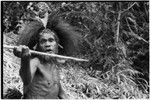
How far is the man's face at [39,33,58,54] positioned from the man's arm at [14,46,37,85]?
0.49 ft

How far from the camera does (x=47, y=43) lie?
2.78 metres

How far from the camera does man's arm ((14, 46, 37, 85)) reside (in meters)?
2.41

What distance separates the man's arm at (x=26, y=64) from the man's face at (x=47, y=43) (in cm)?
15

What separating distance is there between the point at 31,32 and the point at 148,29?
3.70 meters

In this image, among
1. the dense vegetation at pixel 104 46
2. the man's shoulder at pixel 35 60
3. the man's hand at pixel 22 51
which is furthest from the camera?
the dense vegetation at pixel 104 46

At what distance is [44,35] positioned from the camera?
2.82m

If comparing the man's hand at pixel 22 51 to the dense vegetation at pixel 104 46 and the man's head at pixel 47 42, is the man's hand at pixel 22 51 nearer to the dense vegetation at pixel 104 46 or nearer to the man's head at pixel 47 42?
the man's head at pixel 47 42

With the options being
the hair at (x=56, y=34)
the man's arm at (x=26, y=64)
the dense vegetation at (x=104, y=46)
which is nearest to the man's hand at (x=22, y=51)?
the man's arm at (x=26, y=64)

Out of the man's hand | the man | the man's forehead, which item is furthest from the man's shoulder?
the man's hand

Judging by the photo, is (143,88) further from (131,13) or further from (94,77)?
(131,13)

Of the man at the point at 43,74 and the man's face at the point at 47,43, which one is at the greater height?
the man's face at the point at 47,43

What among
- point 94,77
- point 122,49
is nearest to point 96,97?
point 94,77

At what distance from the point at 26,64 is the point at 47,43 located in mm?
343

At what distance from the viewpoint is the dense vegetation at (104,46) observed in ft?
17.4
